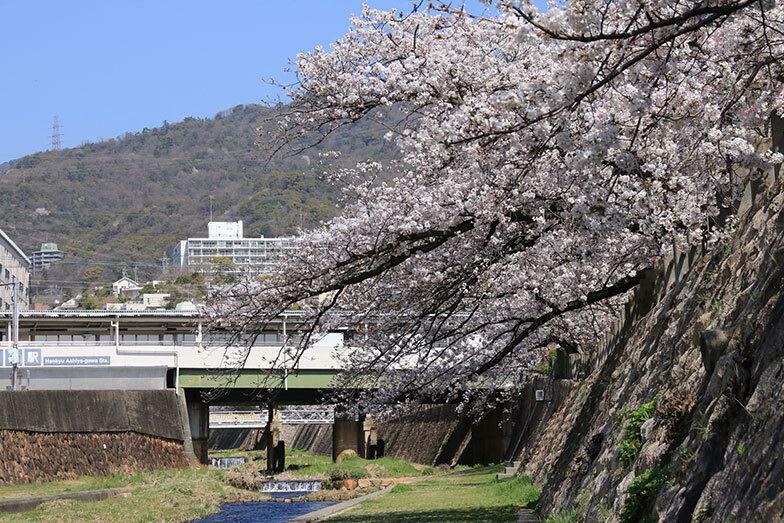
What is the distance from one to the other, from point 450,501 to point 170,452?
22919 millimetres

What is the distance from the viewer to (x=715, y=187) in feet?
41.5

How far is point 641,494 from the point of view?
9148mm

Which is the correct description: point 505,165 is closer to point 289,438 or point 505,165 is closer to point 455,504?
point 455,504

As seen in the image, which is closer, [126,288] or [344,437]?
[344,437]

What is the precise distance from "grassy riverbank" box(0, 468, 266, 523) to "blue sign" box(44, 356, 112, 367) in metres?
6.97

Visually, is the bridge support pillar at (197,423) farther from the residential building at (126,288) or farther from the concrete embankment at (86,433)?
the residential building at (126,288)

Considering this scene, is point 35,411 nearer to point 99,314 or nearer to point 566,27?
point 99,314

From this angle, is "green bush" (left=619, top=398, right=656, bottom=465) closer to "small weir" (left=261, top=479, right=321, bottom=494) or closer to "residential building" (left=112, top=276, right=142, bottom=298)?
"small weir" (left=261, top=479, right=321, bottom=494)

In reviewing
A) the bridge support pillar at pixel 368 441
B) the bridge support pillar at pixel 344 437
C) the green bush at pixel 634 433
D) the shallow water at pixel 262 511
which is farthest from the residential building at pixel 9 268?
the green bush at pixel 634 433

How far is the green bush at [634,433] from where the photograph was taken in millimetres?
10828

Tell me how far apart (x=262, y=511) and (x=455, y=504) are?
12.4m

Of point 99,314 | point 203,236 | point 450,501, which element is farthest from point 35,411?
point 203,236

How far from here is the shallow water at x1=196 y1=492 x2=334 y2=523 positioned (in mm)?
28373

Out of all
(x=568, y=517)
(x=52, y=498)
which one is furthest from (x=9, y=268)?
(x=568, y=517)
